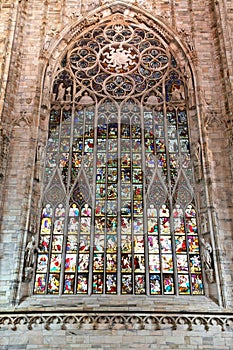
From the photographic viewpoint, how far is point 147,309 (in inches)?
385

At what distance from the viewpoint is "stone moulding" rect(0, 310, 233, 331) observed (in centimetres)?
962

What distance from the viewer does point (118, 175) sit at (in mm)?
11969

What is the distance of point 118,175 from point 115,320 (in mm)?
3823

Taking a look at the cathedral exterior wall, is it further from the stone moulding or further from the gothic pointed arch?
the gothic pointed arch

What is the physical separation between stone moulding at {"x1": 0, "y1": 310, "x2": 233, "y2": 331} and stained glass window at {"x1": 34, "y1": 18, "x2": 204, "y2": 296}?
744 mm

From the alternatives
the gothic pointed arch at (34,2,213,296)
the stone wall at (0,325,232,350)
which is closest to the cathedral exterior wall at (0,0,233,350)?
the stone wall at (0,325,232,350)

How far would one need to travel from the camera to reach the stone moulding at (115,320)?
31.6 feet

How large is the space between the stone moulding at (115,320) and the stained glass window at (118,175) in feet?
2.44

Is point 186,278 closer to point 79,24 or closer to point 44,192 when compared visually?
point 44,192

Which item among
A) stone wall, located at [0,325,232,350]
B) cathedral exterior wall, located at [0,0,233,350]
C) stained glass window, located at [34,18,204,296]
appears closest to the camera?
stone wall, located at [0,325,232,350]

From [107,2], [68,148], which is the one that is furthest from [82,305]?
[107,2]

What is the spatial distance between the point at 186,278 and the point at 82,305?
8.16ft

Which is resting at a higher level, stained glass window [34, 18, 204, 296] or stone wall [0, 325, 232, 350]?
stained glass window [34, 18, 204, 296]

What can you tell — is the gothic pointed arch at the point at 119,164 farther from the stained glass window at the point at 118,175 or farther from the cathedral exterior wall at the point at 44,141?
the cathedral exterior wall at the point at 44,141
